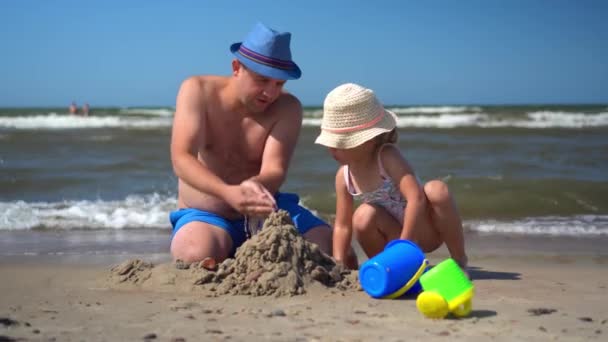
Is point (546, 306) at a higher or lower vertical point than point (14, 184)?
higher

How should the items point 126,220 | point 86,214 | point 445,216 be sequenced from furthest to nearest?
point 86,214 < point 126,220 < point 445,216

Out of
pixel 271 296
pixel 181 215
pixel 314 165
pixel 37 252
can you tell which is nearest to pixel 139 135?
pixel 314 165

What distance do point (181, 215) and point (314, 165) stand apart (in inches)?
A: 227

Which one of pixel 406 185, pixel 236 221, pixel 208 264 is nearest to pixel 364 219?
pixel 406 185

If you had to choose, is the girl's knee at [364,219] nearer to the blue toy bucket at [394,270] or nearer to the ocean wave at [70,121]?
the blue toy bucket at [394,270]

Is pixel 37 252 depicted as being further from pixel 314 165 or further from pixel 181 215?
pixel 314 165

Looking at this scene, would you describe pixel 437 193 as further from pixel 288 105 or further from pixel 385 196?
pixel 288 105

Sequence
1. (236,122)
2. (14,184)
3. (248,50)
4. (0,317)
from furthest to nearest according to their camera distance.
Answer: (14,184), (236,122), (248,50), (0,317)

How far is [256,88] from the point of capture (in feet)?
11.8

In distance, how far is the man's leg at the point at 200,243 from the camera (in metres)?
3.55

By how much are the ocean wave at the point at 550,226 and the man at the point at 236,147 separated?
7.74 feet

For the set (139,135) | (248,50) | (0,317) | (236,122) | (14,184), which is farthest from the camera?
(139,135)

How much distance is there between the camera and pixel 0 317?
2.77 metres

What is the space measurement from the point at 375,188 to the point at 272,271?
0.79 m
